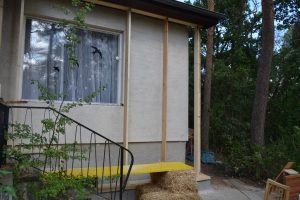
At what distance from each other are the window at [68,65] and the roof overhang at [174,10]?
67cm

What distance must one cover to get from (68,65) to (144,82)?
1.50 metres

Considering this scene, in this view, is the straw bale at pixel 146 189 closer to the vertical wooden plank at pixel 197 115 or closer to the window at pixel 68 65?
the vertical wooden plank at pixel 197 115

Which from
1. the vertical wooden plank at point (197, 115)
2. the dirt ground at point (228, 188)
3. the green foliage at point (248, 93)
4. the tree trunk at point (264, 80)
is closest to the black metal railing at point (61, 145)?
the vertical wooden plank at point (197, 115)

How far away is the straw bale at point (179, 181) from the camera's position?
5.79 meters

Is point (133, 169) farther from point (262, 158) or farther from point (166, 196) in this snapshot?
point (262, 158)

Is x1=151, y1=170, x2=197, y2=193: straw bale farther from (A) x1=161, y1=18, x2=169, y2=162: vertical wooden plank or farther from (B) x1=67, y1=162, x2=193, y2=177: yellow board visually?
(A) x1=161, y1=18, x2=169, y2=162: vertical wooden plank

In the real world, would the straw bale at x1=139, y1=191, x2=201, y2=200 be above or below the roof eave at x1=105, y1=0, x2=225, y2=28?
below

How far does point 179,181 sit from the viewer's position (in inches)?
229

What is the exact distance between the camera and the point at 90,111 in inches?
236

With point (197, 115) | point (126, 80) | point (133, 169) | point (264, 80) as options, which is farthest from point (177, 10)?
point (264, 80)

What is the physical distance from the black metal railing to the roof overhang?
229 centimetres

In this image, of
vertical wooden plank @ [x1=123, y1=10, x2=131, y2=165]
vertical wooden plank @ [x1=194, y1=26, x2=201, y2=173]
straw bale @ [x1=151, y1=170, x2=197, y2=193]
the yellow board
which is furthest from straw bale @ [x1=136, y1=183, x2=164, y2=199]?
vertical wooden plank @ [x1=194, y1=26, x2=201, y2=173]

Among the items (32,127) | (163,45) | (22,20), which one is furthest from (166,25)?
(32,127)

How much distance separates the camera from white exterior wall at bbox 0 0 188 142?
600cm
